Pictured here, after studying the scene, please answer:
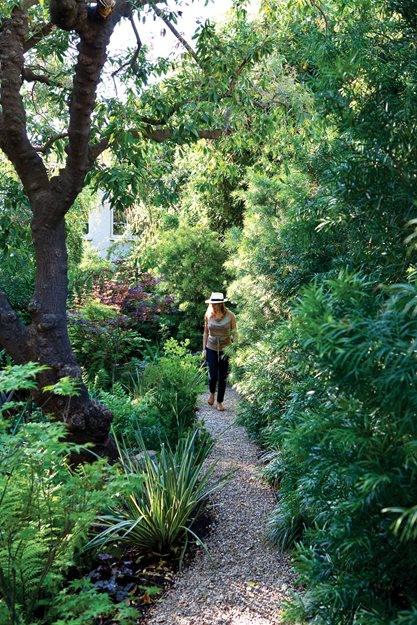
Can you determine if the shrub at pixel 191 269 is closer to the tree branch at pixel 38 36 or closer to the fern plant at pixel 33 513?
the tree branch at pixel 38 36

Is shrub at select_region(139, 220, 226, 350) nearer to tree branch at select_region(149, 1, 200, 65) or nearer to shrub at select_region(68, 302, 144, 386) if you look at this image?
shrub at select_region(68, 302, 144, 386)

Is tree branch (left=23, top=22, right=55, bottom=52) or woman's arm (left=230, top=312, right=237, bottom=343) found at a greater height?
tree branch (left=23, top=22, right=55, bottom=52)

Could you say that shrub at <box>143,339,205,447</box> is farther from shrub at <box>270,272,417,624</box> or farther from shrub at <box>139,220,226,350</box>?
shrub at <box>139,220,226,350</box>

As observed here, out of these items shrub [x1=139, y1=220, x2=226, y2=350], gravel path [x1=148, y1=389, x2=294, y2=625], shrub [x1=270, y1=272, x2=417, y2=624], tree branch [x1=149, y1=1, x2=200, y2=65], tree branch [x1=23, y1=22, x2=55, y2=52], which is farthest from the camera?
shrub [x1=139, y1=220, x2=226, y2=350]

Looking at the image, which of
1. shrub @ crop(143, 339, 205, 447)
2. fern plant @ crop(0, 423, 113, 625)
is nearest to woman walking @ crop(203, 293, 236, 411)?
shrub @ crop(143, 339, 205, 447)

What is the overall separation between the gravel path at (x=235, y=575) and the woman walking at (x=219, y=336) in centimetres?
286

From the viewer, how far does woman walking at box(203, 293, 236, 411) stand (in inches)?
319

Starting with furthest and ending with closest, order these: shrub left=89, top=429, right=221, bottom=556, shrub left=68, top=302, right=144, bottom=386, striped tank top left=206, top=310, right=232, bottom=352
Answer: shrub left=68, top=302, right=144, bottom=386 < striped tank top left=206, top=310, right=232, bottom=352 < shrub left=89, top=429, right=221, bottom=556

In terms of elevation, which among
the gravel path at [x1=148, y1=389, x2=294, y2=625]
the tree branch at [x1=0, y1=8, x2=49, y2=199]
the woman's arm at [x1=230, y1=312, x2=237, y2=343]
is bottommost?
the gravel path at [x1=148, y1=389, x2=294, y2=625]

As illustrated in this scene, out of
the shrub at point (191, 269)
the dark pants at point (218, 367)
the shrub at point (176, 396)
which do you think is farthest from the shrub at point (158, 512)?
the shrub at point (191, 269)

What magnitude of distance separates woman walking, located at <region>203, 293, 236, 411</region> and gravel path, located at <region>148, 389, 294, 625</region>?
2.86 metres

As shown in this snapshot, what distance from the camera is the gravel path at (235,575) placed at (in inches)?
135

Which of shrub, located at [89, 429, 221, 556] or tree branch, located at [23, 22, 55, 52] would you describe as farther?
tree branch, located at [23, 22, 55, 52]

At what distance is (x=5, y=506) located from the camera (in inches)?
117
